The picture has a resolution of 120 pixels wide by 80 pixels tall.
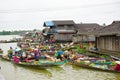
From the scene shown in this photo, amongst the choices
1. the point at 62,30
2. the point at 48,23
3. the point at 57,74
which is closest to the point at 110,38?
the point at 57,74

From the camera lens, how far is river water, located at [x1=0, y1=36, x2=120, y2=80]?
19953mm

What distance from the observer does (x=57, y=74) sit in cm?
2158

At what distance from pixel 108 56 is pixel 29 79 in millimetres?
8911

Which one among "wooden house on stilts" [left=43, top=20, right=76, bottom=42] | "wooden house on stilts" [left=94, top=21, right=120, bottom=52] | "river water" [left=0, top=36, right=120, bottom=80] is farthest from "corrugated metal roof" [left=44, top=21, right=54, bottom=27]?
"river water" [left=0, top=36, right=120, bottom=80]

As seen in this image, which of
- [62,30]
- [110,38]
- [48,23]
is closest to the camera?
[110,38]

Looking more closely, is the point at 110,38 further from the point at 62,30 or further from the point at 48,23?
the point at 48,23

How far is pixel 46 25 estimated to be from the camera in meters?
52.6

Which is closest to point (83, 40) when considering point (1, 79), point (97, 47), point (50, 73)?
point (97, 47)

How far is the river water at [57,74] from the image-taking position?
1995cm

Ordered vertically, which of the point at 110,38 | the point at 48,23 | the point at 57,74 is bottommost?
the point at 57,74

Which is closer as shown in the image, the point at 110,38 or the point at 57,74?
the point at 57,74

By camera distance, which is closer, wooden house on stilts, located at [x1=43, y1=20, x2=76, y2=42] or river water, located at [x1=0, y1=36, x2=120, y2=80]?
river water, located at [x1=0, y1=36, x2=120, y2=80]

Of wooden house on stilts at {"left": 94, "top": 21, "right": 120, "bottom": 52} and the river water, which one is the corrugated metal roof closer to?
wooden house on stilts at {"left": 94, "top": 21, "right": 120, "bottom": 52}

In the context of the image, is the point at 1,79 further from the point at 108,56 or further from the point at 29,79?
the point at 108,56
